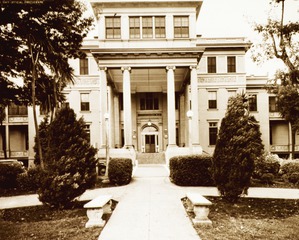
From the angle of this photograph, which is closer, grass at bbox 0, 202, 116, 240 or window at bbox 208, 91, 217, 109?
grass at bbox 0, 202, 116, 240

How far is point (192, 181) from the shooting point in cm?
1569

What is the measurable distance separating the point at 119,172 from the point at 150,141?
2247 cm

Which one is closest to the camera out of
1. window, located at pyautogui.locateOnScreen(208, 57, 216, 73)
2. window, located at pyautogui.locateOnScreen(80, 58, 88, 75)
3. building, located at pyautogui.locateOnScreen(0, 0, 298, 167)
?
building, located at pyautogui.locateOnScreen(0, 0, 298, 167)

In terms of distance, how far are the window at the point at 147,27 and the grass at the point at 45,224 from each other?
21427 mm

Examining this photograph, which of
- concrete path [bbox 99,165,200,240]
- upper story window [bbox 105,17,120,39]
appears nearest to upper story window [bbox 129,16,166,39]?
upper story window [bbox 105,17,120,39]

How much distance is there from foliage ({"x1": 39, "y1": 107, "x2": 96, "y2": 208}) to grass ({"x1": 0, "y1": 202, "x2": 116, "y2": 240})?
1.87 ft

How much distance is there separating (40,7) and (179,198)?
997 centimetres

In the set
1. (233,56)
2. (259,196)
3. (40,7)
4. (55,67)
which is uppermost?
(233,56)

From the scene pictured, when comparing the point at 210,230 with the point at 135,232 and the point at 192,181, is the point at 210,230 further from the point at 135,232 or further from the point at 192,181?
the point at 192,181

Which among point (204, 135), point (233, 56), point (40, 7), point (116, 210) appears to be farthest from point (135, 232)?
point (233, 56)

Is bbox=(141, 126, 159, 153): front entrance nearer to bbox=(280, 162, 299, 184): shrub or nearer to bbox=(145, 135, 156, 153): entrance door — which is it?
bbox=(145, 135, 156, 153): entrance door

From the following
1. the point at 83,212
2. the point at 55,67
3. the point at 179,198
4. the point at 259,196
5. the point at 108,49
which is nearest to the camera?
the point at 83,212

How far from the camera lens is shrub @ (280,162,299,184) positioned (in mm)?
17406

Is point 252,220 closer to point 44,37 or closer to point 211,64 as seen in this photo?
point 44,37
